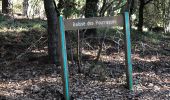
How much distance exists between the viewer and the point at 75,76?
8125 mm

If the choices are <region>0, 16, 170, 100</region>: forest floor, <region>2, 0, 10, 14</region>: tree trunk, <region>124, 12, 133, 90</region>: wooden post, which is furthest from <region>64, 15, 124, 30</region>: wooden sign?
<region>2, 0, 10, 14</region>: tree trunk

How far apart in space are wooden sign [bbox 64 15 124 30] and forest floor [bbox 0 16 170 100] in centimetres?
151

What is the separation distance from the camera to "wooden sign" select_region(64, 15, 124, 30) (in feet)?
21.1

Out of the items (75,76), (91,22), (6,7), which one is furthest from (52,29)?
(6,7)

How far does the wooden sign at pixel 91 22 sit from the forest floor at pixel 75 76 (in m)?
1.51

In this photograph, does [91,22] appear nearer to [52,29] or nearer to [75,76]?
[75,76]

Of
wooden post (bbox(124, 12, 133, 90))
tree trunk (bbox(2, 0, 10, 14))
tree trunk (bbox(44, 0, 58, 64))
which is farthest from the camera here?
tree trunk (bbox(2, 0, 10, 14))

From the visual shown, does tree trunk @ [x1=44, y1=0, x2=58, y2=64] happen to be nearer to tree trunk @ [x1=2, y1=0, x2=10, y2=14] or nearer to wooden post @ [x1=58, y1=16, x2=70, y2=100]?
wooden post @ [x1=58, y1=16, x2=70, y2=100]

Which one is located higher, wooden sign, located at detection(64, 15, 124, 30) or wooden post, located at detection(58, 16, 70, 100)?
wooden sign, located at detection(64, 15, 124, 30)

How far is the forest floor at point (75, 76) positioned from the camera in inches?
274

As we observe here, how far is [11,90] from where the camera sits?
696cm

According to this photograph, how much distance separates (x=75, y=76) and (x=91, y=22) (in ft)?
6.37

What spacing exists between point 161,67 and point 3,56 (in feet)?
16.5

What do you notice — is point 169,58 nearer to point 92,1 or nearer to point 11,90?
point 92,1
